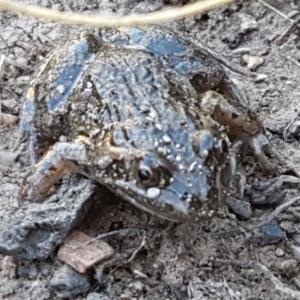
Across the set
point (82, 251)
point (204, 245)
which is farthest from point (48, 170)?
point (204, 245)

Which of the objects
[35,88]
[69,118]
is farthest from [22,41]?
[69,118]

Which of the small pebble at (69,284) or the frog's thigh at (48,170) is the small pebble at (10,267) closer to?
the small pebble at (69,284)

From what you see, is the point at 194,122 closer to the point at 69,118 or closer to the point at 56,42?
the point at 69,118

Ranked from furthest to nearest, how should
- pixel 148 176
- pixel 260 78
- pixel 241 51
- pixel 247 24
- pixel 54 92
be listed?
pixel 247 24
pixel 241 51
pixel 260 78
pixel 54 92
pixel 148 176

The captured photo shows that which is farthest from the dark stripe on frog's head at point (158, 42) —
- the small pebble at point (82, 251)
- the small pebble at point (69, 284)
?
the small pebble at point (69, 284)

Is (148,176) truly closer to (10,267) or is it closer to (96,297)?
(96,297)

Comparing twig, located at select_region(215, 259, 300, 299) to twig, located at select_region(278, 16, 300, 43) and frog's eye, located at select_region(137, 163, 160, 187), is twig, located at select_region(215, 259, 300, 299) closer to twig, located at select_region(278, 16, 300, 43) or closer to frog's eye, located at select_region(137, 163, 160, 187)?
frog's eye, located at select_region(137, 163, 160, 187)

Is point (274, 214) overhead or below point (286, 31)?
below
